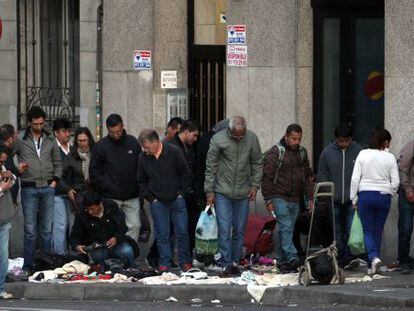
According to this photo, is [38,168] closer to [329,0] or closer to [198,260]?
[198,260]

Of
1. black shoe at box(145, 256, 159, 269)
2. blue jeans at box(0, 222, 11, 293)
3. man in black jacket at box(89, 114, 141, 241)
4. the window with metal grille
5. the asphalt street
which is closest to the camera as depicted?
the asphalt street

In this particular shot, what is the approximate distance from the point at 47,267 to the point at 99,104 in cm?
465

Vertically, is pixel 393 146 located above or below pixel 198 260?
above

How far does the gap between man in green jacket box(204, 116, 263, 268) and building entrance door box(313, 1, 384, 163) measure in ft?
10.7

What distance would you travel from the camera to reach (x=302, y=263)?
1711 cm

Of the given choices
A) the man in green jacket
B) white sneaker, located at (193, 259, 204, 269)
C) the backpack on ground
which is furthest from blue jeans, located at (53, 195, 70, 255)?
the backpack on ground

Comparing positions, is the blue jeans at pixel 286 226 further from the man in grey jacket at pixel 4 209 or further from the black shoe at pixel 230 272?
the man in grey jacket at pixel 4 209

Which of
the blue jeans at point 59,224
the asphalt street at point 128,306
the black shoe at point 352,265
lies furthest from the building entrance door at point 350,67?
the asphalt street at point 128,306

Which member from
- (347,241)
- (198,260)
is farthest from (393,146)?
(198,260)

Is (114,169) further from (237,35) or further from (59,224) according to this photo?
(237,35)

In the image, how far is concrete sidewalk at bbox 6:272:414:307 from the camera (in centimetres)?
1482

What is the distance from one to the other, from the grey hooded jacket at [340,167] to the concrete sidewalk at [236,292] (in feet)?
3.87

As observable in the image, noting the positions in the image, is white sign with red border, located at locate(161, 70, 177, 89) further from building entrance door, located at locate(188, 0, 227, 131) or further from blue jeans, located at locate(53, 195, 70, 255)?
blue jeans, located at locate(53, 195, 70, 255)

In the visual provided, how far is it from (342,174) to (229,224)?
145 centimetres
